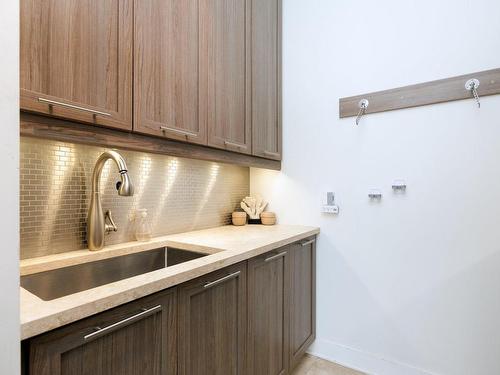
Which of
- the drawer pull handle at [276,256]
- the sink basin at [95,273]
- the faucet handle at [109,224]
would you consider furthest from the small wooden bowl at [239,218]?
the faucet handle at [109,224]

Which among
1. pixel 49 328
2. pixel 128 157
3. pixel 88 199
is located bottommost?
pixel 49 328

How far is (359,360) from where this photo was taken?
1.85 metres

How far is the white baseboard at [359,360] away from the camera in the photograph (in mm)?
1713

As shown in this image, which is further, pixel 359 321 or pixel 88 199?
pixel 359 321

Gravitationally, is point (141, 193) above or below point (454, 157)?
below

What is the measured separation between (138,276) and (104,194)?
2.25 ft

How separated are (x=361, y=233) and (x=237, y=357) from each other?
1.14 meters

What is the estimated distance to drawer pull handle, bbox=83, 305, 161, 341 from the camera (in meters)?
0.71

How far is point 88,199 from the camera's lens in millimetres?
1313

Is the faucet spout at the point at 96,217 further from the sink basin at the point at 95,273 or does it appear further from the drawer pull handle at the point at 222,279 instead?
the drawer pull handle at the point at 222,279

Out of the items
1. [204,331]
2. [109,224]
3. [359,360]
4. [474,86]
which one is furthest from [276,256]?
[474,86]

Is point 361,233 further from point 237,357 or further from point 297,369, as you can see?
point 237,357

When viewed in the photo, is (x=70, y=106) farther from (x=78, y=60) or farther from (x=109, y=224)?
(x=109, y=224)

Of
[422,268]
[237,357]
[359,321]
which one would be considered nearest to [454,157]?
[422,268]
